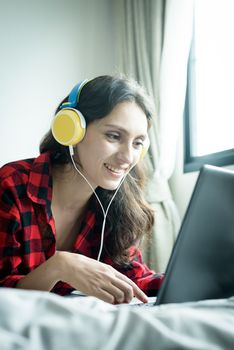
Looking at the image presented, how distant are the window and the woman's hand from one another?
1173 millimetres

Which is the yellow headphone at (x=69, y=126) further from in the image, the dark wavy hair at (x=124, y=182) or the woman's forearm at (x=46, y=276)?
the woman's forearm at (x=46, y=276)

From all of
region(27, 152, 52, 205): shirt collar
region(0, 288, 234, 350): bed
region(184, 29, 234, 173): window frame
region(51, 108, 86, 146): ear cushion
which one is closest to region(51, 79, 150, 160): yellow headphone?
region(51, 108, 86, 146): ear cushion

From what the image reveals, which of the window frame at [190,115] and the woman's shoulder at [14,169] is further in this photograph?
the window frame at [190,115]

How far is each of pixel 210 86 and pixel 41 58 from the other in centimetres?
95

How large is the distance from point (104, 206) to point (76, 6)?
1535 millimetres

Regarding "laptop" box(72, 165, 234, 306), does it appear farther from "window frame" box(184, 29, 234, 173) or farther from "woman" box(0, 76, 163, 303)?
"window frame" box(184, 29, 234, 173)

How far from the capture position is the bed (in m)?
0.24

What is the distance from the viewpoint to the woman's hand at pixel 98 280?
31.7 inches

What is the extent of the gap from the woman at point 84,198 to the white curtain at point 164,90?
56 cm

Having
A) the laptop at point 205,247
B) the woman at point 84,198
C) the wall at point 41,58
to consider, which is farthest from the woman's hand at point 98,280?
the wall at point 41,58

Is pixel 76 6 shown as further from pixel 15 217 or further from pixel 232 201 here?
pixel 232 201

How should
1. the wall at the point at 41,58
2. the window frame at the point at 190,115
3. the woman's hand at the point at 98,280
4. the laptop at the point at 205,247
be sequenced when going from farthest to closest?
the wall at the point at 41,58 → the window frame at the point at 190,115 → the woman's hand at the point at 98,280 → the laptop at the point at 205,247

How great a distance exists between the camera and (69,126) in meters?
1.13

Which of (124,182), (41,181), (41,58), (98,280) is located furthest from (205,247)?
(41,58)
